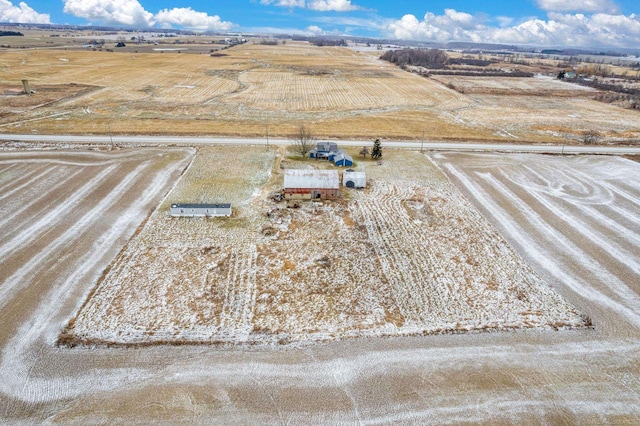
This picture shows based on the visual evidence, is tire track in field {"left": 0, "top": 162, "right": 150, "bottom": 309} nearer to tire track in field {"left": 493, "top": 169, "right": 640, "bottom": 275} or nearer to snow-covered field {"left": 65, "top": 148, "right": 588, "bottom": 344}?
snow-covered field {"left": 65, "top": 148, "right": 588, "bottom": 344}

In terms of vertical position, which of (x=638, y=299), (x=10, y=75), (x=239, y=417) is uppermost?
(x=10, y=75)

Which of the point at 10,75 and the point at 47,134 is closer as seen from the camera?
the point at 47,134

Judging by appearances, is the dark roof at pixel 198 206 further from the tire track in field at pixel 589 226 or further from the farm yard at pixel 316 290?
the tire track in field at pixel 589 226

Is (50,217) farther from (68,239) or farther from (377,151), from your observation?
(377,151)

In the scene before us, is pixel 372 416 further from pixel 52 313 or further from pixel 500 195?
pixel 500 195

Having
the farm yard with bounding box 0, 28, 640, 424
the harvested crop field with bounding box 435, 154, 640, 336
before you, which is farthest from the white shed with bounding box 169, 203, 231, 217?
the harvested crop field with bounding box 435, 154, 640, 336

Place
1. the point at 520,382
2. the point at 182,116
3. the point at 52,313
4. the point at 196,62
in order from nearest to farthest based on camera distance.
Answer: the point at 520,382, the point at 52,313, the point at 182,116, the point at 196,62

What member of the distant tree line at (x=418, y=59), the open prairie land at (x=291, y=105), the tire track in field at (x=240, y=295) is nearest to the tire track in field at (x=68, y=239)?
the tire track in field at (x=240, y=295)

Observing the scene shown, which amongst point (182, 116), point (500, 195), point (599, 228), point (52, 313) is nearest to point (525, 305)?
point (599, 228)
